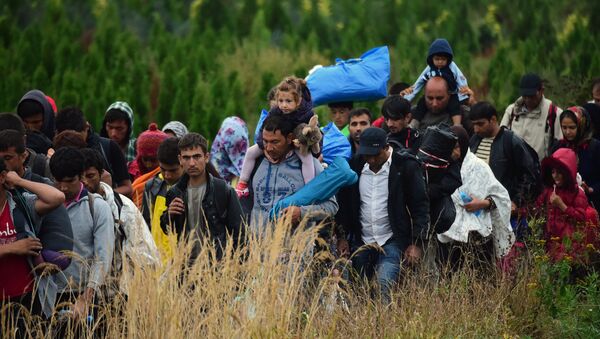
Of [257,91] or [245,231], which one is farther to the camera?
Result: [257,91]

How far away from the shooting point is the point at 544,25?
24.2m

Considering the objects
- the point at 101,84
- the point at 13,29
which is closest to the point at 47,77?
the point at 101,84

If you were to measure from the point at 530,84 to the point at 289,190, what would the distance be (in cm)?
351

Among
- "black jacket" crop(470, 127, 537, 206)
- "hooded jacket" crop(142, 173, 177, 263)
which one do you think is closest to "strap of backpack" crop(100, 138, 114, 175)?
"hooded jacket" crop(142, 173, 177, 263)

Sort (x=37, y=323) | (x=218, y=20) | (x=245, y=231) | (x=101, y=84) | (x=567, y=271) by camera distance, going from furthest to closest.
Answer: (x=218, y=20), (x=101, y=84), (x=567, y=271), (x=245, y=231), (x=37, y=323)

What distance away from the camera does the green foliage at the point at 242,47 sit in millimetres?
18594

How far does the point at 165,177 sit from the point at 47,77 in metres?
12.3

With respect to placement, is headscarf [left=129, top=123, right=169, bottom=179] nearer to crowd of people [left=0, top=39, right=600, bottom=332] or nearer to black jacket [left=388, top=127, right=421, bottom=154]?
crowd of people [left=0, top=39, right=600, bottom=332]

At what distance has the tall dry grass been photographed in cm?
653

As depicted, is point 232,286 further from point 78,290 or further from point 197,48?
point 197,48

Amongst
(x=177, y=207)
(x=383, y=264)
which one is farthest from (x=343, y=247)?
(x=177, y=207)

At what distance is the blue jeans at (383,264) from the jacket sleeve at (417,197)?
18 cm

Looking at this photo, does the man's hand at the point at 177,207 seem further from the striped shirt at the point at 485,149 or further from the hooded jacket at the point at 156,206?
the striped shirt at the point at 485,149

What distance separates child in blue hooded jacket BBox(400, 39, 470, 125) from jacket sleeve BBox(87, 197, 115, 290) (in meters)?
3.97
